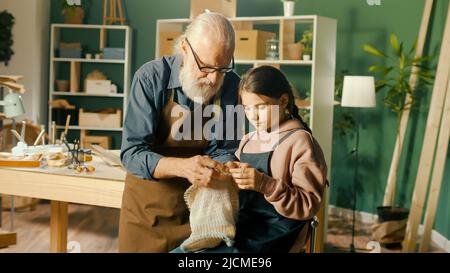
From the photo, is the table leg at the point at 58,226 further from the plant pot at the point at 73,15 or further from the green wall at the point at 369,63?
the plant pot at the point at 73,15

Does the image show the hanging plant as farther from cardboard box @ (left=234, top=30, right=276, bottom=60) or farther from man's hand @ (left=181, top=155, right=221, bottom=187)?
man's hand @ (left=181, top=155, right=221, bottom=187)

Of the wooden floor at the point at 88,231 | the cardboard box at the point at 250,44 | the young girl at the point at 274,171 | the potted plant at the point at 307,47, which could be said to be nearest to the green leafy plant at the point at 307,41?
the potted plant at the point at 307,47

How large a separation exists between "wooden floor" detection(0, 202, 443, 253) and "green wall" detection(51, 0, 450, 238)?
0.36 meters

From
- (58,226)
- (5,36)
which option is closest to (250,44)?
(5,36)

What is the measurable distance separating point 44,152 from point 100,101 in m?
3.34

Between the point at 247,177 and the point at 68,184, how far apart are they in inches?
54.0

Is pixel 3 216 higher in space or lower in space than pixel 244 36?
lower

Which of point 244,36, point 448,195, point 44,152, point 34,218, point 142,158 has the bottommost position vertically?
point 34,218

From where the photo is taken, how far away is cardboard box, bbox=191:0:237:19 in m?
5.35

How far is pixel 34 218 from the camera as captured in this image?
5.40m

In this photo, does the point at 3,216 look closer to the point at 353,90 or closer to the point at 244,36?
the point at 244,36

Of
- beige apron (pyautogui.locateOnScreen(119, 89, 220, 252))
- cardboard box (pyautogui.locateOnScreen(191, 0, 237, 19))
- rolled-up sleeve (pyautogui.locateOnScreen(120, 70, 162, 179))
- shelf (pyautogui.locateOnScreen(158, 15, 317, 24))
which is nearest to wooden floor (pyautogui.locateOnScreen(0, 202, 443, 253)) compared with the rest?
shelf (pyautogui.locateOnScreen(158, 15, 317, 24))

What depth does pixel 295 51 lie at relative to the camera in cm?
527
